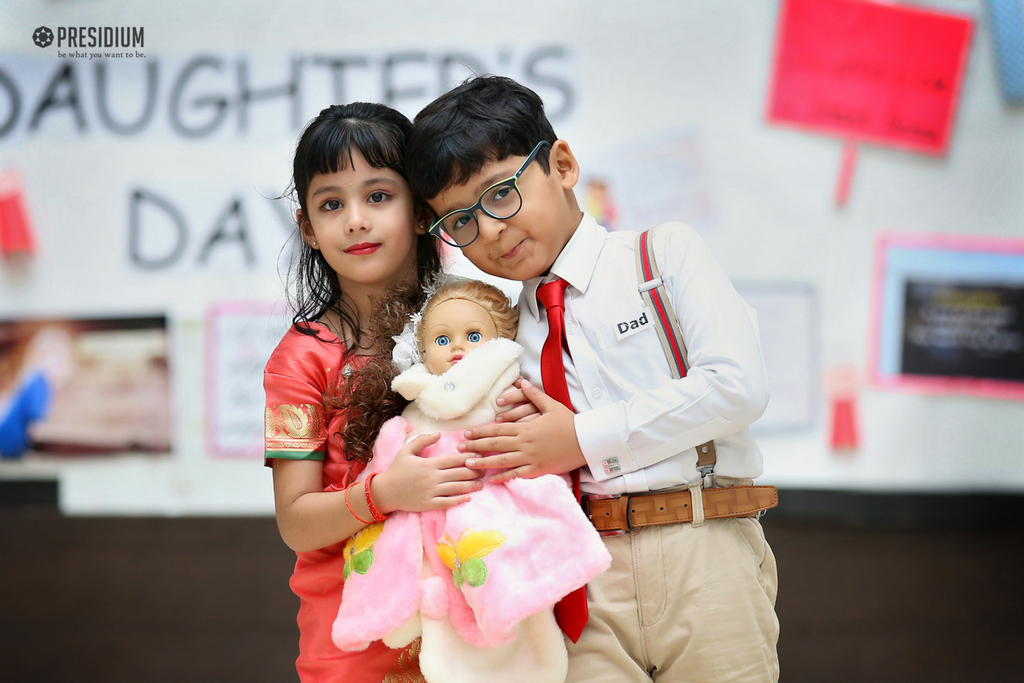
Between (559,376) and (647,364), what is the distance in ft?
0.46

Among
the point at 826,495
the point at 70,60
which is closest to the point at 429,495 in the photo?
the point at 826,495

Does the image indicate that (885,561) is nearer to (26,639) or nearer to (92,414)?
(92,414)

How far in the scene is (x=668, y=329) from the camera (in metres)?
1.19

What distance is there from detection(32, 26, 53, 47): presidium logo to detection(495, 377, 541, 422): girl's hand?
2.23m

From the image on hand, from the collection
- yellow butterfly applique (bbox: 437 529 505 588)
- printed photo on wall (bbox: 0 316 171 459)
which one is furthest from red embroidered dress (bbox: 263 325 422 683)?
printed photo on wall (bbox: 0 316 171 459)

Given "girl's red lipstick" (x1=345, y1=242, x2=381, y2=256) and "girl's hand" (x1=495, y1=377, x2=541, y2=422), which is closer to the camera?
"girl's hand" (x1=495, y1=377, x2=541, y2=422)

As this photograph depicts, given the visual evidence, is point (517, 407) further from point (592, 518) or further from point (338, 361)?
point (338, 361)

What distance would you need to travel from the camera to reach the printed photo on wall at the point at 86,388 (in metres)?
2.53

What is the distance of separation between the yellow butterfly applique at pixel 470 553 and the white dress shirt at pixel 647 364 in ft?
0.63

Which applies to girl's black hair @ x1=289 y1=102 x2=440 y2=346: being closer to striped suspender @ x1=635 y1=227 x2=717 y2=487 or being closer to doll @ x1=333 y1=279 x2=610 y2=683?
doll @ x1=333 y1=279 x2=610 y2=683

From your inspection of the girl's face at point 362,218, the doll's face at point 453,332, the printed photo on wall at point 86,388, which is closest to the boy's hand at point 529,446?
the doll's face at point 453,332

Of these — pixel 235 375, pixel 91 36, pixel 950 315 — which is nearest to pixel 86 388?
pixel 235 375

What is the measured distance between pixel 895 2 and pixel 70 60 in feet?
9.02

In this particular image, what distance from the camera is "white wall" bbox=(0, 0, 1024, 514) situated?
2498 mm
